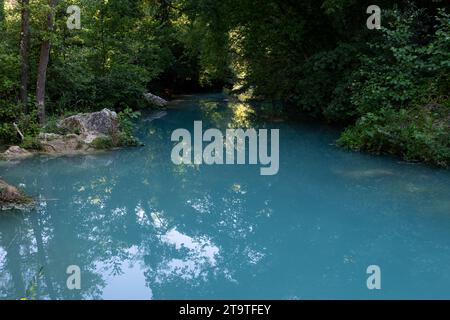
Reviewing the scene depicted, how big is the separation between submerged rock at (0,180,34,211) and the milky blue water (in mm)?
225

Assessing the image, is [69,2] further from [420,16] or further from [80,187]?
[420,16]

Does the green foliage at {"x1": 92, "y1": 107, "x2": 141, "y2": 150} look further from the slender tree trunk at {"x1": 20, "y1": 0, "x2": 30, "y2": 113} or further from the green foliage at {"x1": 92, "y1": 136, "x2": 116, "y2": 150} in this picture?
the slender tree trunk at {"x1": 20, "y1": 0, "x2": 30, "y2": 113}

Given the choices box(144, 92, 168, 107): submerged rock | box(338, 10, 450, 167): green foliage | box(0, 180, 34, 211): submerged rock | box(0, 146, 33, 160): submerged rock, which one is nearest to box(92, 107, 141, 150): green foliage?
box(0, 146, 33, 160): submerged rock

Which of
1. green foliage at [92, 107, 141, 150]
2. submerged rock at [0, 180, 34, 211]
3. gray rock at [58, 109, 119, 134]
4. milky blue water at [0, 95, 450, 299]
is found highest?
gray rock at [58, 109, 119, 134]

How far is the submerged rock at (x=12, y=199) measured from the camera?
7649mm

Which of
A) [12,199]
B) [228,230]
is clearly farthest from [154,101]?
[228,230]

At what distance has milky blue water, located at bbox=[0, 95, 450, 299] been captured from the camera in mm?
5250

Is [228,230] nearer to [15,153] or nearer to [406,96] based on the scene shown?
[406,96]

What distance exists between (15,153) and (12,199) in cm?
454

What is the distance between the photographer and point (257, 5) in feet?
59.2

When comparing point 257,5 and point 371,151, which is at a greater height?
point 257,5

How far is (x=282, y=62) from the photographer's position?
60.0 ft
